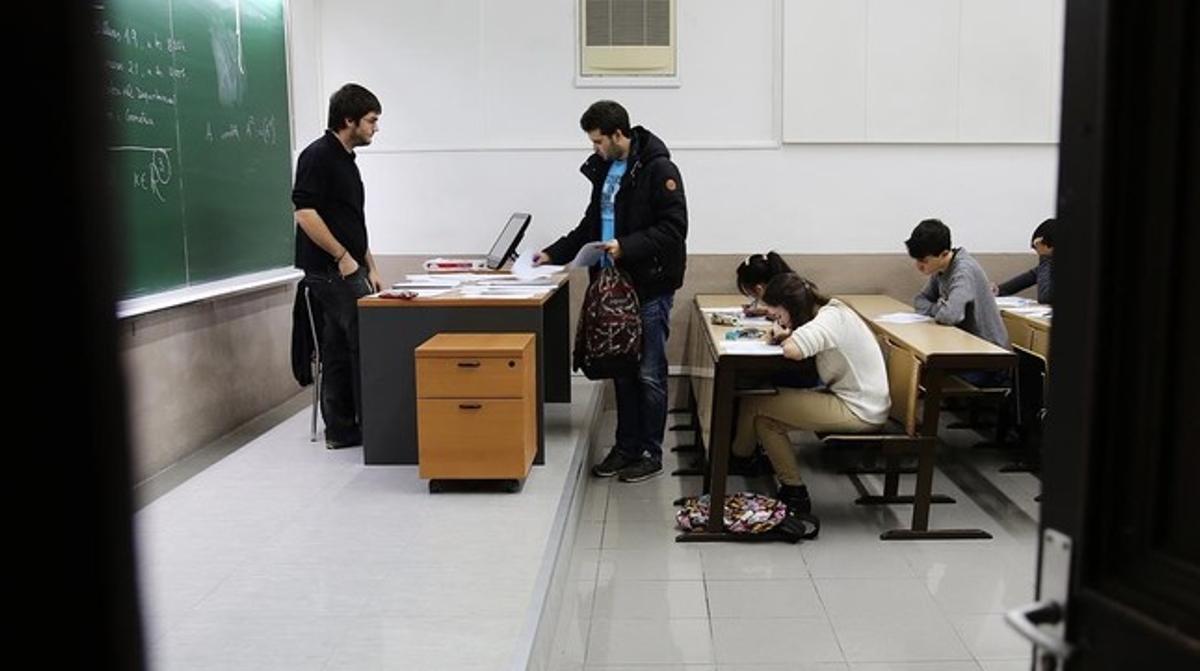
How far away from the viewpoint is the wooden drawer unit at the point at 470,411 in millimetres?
3816

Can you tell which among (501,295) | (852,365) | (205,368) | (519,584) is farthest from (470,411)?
(205,368)

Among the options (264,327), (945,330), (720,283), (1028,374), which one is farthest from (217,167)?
(1028,374)

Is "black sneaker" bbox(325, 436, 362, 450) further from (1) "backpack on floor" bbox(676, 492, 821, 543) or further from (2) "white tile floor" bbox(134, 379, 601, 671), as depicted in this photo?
(1) "backpack on floor" bbox(676, 492, 821, 543)

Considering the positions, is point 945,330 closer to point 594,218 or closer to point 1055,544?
point 594,218

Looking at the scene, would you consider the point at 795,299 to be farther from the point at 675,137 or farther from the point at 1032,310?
the point at 675,137

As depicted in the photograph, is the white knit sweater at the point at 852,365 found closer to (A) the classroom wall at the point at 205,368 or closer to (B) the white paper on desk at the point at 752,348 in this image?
(B) the white paper on desk at the point at 752,348

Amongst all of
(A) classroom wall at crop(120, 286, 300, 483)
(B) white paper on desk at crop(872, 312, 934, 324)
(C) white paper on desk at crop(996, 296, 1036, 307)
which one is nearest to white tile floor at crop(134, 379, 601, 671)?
(A) classroom wall at crop(120, 286, 300, 483)

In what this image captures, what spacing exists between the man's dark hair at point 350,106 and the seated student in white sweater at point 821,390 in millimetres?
1854

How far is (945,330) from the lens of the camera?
4.34 meters

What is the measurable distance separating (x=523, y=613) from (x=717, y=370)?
52.0 inches

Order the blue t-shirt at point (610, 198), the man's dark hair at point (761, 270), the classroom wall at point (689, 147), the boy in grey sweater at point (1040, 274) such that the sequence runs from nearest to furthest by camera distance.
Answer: the blue t-shirt at point (610, 198), the man's dark hair at point (761, 270), the boy in grey sweater at point (1040, 274), the classroom wall at point (689, 147)

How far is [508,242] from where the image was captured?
5457 millimetres

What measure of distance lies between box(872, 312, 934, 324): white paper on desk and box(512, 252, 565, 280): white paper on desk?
156cm

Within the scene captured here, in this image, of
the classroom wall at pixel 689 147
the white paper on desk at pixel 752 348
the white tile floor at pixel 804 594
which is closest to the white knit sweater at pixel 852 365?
the white paper on desk at pixel 752 348
